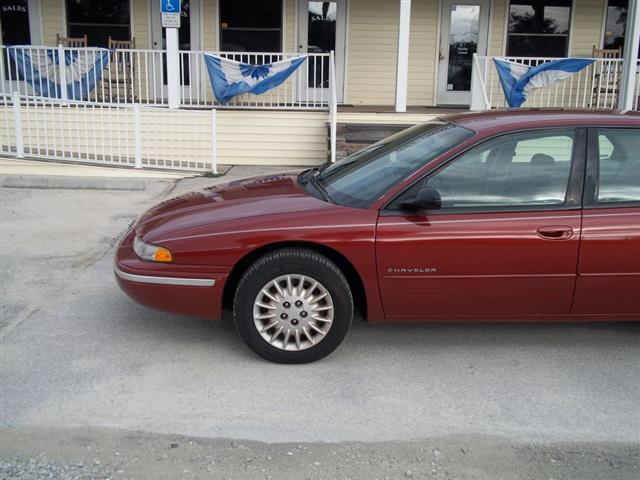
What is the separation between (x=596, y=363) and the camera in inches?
171

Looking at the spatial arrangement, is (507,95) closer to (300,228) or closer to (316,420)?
(300,228)

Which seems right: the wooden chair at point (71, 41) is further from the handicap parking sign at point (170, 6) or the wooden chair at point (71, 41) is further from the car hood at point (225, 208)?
the car hood at point (225, 208)

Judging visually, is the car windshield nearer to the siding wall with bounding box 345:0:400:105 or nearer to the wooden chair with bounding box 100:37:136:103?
the wooden chair with bounding box 100:37:136:103

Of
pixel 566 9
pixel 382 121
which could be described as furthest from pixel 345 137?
pixel 566 9

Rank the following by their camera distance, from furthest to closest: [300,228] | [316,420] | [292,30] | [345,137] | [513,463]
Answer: [292,30]
[345,137]
[300,228]
[316,420]
[513,463]

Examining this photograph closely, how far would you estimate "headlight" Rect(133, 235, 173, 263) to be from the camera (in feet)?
13.7

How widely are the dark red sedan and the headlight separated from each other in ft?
0.03

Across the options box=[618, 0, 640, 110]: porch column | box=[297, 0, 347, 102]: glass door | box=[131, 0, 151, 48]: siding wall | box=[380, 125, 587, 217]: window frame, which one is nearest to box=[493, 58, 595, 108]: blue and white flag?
box=[618, 0, 640, 110]: porch column

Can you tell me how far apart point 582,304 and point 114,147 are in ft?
29.6

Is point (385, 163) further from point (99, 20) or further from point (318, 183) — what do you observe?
point (99, 20)

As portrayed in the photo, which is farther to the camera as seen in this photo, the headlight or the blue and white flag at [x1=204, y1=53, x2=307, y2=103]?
the blue and white flag at [x1=204, y1=53, x2=307, y2=103]

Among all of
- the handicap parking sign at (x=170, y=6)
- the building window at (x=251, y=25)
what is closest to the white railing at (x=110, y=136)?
the handicap parking sign at (x=170, y=6)

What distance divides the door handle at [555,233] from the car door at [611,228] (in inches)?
3.9

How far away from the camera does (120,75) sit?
12883 millimetres
